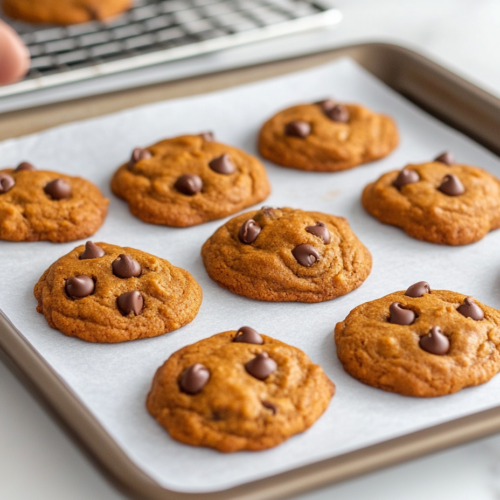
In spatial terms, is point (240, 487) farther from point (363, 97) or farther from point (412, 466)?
point (363, 97)

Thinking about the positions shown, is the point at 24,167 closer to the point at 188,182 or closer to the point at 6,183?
the point at 6,183

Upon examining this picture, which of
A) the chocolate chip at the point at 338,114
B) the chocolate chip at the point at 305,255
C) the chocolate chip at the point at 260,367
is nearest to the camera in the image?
the chocolate chip at the point at 260,367

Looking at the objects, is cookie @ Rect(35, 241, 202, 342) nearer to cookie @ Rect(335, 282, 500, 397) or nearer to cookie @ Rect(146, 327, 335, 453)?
cookie @ Rect(146, 327, 335, 453)

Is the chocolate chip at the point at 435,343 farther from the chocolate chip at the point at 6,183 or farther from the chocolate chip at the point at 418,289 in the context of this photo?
the chocolate chip at the point at 6,183

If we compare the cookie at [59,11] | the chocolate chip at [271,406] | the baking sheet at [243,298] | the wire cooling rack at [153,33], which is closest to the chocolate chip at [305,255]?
the baking sheet at [243,298]

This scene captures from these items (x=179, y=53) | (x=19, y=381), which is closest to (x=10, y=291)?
(x=19, y=381)

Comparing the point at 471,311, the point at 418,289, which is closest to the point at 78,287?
the point at 418,289

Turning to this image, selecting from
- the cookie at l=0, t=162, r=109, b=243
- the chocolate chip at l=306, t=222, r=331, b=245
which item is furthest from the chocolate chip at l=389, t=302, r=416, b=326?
the cookie at l=0, t=162, r=109, b=243
